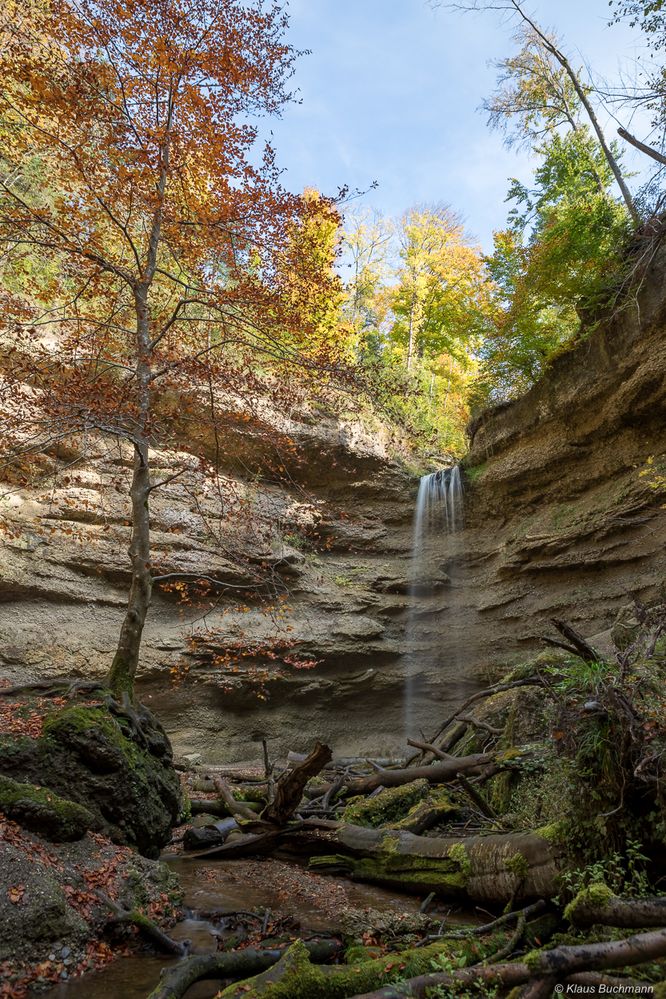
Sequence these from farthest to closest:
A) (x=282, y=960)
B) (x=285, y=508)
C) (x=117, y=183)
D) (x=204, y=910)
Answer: (x=285, y=508) < (x=117, y=183) < (x=204, y=910) < (x=282, y=960)

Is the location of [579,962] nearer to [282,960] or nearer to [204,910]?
[282,960]

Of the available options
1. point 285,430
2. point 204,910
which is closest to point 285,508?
point 285,430

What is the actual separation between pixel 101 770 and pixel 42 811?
1.08 metres

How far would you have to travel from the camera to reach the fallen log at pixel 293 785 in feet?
20.8

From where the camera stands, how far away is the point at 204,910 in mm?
5277

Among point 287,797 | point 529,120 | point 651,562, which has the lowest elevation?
point 287,797

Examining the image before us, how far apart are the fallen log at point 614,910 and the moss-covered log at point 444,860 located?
106 centimetres

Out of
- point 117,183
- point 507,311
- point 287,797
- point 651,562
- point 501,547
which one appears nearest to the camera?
point 287,797

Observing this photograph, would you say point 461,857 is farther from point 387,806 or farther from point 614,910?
point 387,806

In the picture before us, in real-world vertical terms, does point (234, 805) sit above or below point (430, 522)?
below

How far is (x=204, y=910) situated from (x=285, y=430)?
15.4 m

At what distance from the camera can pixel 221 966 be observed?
3857mm

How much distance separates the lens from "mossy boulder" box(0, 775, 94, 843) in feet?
16.5

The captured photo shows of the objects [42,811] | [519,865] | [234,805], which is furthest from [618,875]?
[234,805]
